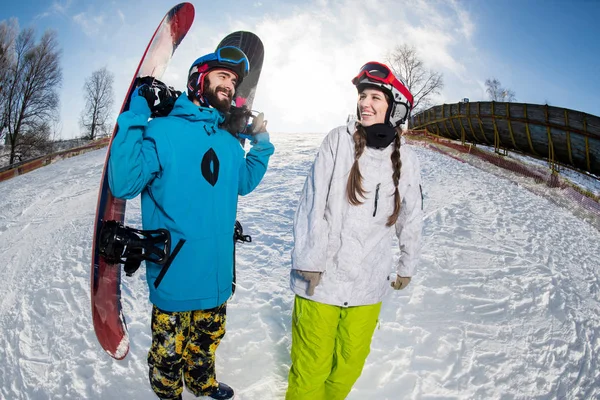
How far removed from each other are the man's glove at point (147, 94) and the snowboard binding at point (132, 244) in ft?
2.24

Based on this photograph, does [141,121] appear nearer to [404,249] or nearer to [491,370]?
[404,249]

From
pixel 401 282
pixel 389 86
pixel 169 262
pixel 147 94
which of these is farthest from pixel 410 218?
pixel 147 94

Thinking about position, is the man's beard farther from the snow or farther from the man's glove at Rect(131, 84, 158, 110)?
the snow

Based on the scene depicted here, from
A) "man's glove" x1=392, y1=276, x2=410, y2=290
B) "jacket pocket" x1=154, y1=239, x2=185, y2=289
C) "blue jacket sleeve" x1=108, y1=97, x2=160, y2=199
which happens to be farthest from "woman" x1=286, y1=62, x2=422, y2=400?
"blue jacket sleeve" x1=108, y1=97, x2=160, y2=199

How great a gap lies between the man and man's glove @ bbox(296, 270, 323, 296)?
1.61ft

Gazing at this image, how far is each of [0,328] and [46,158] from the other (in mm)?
12712

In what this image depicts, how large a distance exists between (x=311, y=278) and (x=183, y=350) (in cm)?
88

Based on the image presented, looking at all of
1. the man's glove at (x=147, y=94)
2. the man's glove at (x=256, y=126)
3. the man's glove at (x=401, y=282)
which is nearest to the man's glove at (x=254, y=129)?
the man's glove at (x=256, y=126)

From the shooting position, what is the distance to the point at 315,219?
1788 millimetres

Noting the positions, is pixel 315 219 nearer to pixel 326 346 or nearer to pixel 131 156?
pixel 326 346

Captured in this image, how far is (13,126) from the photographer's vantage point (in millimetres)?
22047

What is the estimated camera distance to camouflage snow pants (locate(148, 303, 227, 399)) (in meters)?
1.83

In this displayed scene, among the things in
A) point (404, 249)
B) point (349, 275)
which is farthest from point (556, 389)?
point (349, 275)

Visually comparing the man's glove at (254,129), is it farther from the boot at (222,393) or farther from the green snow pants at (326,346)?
the boot at (222,393)
